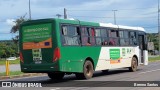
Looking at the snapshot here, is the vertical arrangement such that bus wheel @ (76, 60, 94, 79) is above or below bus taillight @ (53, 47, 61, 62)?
below

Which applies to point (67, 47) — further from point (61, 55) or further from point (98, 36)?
point (98, 36)

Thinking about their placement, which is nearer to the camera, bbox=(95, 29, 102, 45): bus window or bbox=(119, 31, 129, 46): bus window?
bbox=(95, 29, 102, 45): bus window

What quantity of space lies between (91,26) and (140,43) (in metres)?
7.30

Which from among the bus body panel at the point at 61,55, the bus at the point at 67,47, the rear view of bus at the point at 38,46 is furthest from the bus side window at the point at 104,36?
the rear view of bus at the point at 38,46

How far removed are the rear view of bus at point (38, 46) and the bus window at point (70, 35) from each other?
0.71 meters

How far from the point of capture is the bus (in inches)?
711

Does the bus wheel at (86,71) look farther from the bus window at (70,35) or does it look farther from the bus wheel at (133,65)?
the bus wheel at (133,65)

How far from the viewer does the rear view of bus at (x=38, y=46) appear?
59.1 ft

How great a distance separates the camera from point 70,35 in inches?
749

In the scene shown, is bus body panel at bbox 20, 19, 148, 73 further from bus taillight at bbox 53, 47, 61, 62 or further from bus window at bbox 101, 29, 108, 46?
bus window at bbox 101, 29, 108, 46

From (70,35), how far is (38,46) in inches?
64.8

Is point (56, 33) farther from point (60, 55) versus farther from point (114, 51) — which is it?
point (114, 51)

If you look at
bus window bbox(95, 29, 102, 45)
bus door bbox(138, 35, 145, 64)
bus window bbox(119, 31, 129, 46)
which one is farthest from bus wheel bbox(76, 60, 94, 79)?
bus door bbox(138, 35, 145, 64)

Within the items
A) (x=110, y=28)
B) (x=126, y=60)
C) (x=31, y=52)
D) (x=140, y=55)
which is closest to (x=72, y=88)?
(x=31, y=52)
